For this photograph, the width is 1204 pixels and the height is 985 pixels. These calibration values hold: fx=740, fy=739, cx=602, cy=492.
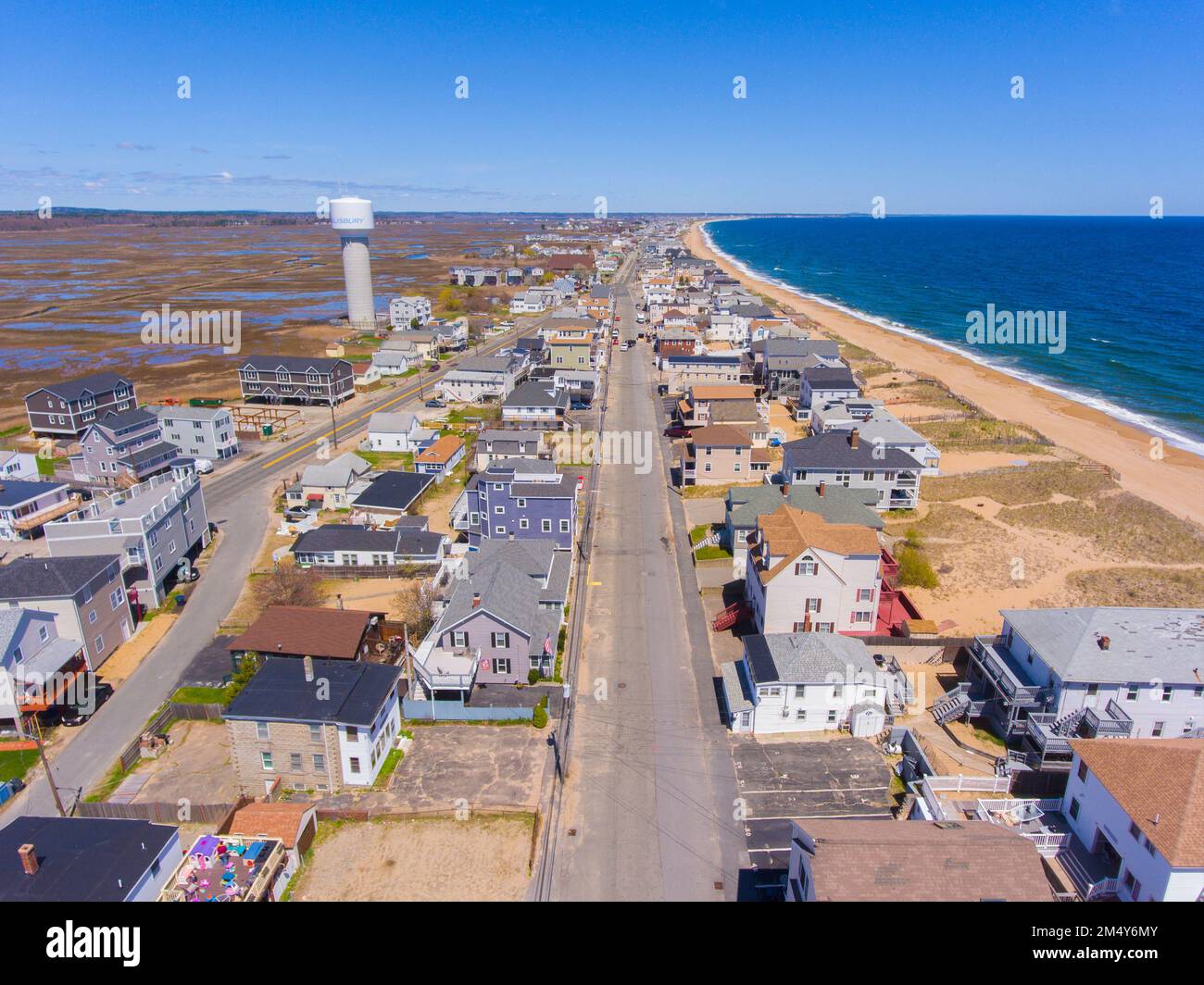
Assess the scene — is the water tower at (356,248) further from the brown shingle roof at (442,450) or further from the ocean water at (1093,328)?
the ocean water at (1093,328)

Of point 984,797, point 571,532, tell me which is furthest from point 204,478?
point 984,797

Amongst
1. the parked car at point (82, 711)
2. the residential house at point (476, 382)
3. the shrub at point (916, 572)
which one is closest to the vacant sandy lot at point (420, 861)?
the parked car at point (82, 711)

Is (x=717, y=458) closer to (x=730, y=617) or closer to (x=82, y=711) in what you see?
(x=730, y=617)

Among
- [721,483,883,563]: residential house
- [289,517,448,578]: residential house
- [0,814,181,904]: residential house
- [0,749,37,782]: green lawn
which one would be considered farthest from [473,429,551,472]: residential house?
[0,814,181,904]: residential house

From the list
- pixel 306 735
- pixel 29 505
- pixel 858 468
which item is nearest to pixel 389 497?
pixel 29 505

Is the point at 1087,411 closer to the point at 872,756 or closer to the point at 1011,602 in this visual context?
the point at 1011,602
